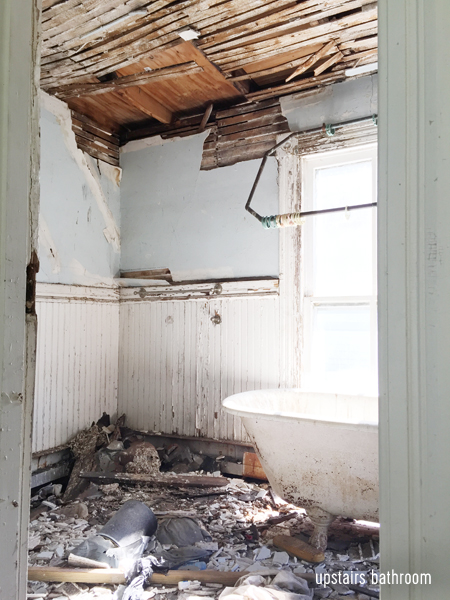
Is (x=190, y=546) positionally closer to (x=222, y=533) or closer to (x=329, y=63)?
(x=222, y=533)

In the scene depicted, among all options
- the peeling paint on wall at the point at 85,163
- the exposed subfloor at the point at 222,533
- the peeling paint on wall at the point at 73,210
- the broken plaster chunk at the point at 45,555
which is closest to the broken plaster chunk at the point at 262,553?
the exposed subfloor at the point at 222,533

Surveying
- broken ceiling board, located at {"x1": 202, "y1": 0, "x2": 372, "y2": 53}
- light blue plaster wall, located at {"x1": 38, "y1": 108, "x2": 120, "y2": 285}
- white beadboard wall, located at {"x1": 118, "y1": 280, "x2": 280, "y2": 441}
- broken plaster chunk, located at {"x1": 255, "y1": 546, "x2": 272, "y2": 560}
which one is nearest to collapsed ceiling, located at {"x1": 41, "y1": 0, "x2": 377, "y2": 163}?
broken ceiling board, located at {"x1": 202, "y1": 0, "x2": 372, "y2": 53}

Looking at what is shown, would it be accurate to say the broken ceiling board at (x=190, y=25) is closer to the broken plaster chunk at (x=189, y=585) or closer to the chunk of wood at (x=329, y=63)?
the chunk of wood at (x=329, y=63)

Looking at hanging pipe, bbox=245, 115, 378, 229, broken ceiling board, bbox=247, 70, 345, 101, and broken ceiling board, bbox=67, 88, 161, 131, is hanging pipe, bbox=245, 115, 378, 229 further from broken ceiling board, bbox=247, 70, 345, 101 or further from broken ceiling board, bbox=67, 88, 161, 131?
broken ceiling board, bbox=67, 88, 161, 131

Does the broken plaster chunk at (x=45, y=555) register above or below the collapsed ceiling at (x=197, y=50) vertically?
below

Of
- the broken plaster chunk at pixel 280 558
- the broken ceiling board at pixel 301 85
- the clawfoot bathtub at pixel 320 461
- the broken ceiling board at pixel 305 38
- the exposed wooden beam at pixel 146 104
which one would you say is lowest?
the broken plaster chunk at pixel 280 558

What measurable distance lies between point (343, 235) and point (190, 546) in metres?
2.19

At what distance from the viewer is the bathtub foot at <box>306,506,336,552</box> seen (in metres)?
2.28

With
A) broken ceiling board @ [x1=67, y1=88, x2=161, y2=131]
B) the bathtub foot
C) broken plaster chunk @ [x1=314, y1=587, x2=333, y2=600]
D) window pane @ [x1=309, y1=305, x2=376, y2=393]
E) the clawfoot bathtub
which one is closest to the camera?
broken plaster chunk @ [x1=314, y1=587, x2=333, y2=600]

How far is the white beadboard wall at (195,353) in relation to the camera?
3.35 m

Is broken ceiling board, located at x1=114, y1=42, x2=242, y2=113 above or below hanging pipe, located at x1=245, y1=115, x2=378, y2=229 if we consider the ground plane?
above

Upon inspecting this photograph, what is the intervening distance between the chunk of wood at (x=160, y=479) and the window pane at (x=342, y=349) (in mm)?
1010

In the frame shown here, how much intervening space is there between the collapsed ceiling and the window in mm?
647

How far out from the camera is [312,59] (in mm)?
2865
